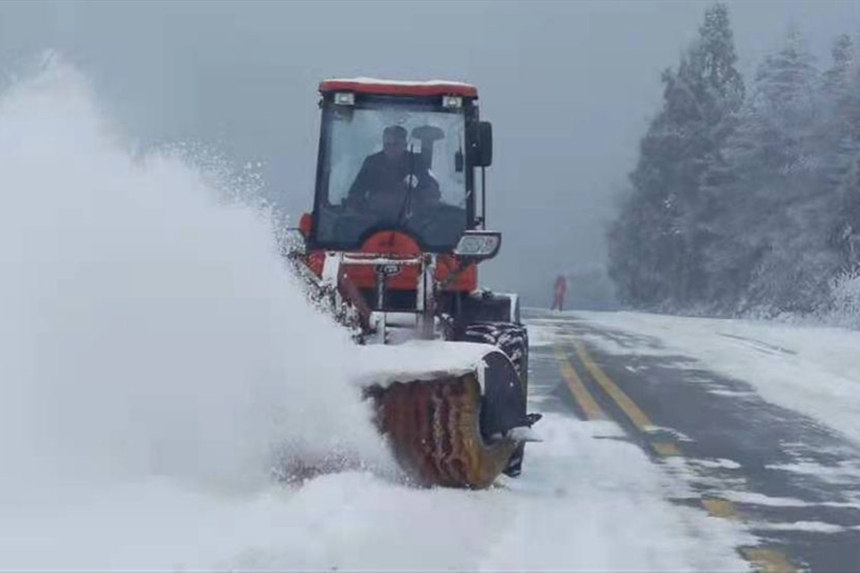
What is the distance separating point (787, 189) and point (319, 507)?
4753 centimetres

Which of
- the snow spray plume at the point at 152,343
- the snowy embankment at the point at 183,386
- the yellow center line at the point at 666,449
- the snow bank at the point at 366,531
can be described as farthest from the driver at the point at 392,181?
the snow bank at the point at 366,531

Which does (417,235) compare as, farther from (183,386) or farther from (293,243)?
(183,386)

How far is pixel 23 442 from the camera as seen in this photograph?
23.6 feet

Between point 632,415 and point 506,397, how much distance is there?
4.77 meters

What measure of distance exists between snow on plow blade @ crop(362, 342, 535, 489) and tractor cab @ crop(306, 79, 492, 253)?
258 centimetres

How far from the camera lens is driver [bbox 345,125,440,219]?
9984mm

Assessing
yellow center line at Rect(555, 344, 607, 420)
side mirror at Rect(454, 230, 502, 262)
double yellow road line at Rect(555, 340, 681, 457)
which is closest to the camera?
side mirror at Rect(454, 230, 502, 262)

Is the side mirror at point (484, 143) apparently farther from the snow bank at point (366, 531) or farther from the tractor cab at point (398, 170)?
the snow bank at point (366, 531)

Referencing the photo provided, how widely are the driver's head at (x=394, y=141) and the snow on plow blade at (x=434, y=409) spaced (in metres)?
2.83

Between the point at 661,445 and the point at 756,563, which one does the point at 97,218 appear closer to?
the point at 756,563

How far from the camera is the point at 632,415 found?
40.1 ft

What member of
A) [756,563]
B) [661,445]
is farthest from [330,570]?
[661,445]

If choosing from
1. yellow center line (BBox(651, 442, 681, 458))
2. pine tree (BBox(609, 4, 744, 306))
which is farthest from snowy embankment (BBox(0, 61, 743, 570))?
pine tree (BBox(609, 4, 744, 306))

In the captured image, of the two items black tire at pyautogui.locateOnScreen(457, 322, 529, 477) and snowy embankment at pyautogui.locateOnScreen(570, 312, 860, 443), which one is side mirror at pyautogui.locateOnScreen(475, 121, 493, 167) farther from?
snowy embankment at pyautogui.locateOnScreen(570, 312, 860, 443)
